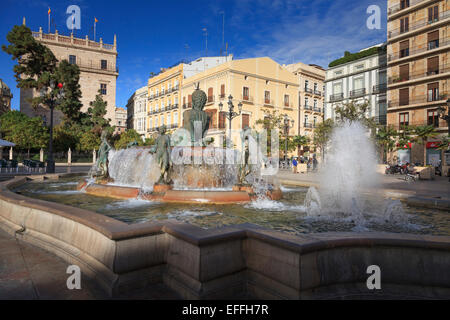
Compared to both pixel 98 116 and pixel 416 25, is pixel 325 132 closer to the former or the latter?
pixel 416 25

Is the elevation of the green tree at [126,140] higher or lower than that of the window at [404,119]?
lower

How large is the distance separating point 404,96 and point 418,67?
313 cm

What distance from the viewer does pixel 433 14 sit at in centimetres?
2797

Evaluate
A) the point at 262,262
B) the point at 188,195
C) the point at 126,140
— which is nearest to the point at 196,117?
the point at 188,195

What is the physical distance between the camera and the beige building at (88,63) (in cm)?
4573

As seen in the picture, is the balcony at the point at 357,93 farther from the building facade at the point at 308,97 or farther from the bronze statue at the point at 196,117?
the bronze statue at the point at 196,117

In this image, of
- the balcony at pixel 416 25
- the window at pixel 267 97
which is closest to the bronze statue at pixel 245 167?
the balcony at pixel 416 25

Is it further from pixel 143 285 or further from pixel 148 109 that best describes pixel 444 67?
pixel 148 109

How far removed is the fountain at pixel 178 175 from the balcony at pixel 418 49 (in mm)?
30352

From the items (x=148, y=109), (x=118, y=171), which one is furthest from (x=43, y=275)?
(x=148, y=109)

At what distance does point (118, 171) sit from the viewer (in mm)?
9273
